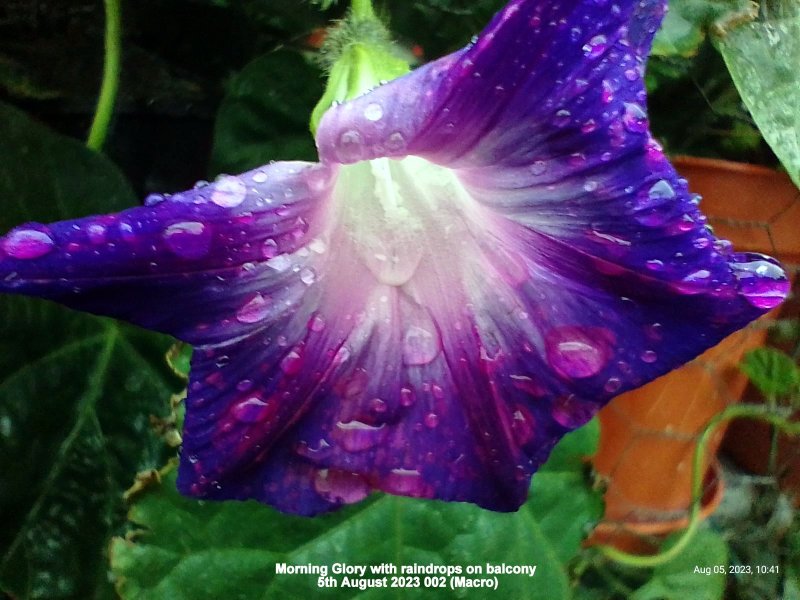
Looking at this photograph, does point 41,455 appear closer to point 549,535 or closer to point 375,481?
point 375,481

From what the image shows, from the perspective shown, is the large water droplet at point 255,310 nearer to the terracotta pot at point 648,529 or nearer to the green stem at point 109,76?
the green stem at point 109,76

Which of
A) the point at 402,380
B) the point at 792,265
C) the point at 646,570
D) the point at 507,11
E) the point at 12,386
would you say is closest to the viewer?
the point at 507,11

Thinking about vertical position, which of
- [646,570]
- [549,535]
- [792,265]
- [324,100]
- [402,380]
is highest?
[324,100]

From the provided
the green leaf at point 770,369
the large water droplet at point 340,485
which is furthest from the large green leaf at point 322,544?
the green leaf at point 770,369

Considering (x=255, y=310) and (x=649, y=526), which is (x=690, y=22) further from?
(x=649, y=526)

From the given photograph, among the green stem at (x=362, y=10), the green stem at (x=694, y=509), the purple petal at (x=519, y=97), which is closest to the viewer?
the purple petal at (x=519, y=97)

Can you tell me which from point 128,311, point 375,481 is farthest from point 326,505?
point 128,311
